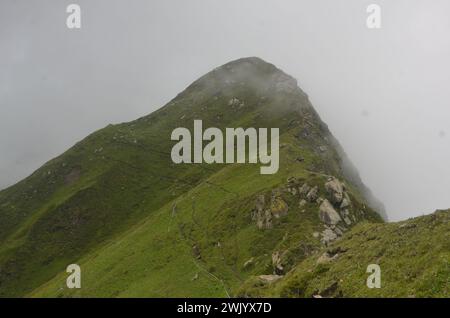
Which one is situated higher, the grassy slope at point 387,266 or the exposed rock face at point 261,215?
the grassy slope at point 387,266

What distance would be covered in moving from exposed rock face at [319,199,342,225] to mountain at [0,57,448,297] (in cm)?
25

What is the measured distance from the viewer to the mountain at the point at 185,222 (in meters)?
67.9

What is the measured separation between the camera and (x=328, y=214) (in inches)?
3059

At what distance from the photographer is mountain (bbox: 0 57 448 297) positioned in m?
67.9

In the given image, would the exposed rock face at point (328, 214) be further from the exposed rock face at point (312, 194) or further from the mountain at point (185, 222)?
the exposed rock face at point (312, 194)

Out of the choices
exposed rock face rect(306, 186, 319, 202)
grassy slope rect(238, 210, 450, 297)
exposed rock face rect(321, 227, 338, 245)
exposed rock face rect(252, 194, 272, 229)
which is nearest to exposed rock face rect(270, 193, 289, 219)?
exposed rock face rect(252, 194, 272, 229)

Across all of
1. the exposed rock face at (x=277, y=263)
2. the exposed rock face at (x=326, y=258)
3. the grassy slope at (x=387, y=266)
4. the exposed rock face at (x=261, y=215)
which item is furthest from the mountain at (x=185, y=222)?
the exposed rock face at (x=326, y=258)

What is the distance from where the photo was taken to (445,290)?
2881 cm

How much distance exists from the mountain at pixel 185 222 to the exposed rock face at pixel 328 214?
248 mm

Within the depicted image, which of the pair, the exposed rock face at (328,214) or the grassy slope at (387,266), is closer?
the grassy slope at (387,266)

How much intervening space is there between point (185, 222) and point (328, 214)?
1331 inches

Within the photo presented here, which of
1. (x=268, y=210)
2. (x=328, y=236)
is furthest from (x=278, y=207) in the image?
(x=328, y=236)

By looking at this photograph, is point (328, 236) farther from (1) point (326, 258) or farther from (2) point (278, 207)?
(1) point (326, 258)

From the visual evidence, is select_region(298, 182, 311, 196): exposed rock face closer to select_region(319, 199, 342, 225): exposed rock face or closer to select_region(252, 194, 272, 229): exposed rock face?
select_region(319, 199, 342, 225): exposed rock face
